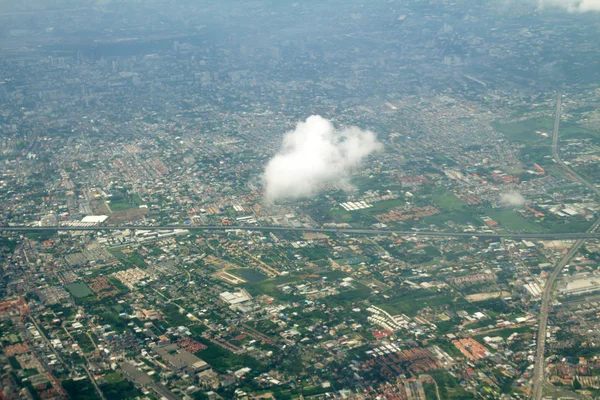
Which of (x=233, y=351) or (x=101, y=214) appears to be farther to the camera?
(x=101, y=214)

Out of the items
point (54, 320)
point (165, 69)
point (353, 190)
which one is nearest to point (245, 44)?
point (165, 69)

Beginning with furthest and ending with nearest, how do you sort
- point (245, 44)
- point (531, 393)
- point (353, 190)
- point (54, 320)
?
point (245, 44)
point (353, 190)
point (54, 320)
point (531, 393)

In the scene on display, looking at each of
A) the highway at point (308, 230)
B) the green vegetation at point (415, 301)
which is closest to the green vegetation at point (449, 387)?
the green vegetation at point (415, 301)

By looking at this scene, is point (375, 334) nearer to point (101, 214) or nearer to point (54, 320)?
point (54, 320)

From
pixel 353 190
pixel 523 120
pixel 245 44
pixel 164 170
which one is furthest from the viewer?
pixel 245 44

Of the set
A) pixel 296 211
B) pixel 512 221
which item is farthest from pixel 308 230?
pixel 512 221

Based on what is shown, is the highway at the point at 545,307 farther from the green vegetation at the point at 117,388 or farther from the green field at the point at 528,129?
the green vegetation at the point at 117,388
